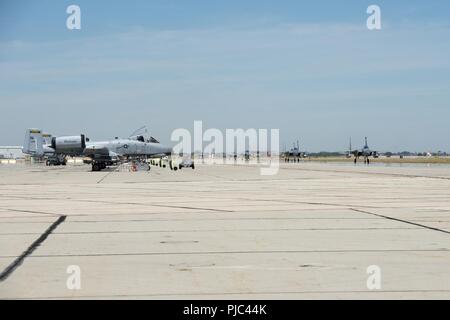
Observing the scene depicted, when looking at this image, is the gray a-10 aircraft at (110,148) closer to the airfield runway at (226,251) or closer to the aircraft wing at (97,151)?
the aircraft wing at (97,151)

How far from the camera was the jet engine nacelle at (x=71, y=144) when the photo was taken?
7038 centimetres

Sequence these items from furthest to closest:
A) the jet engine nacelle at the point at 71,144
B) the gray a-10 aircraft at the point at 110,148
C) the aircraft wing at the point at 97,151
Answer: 1. the jet engine nacelle at the point at 71,144
2. the gray a-10 aircraft at the point at 110,148
3. the aircraft wing at the point at 97,151

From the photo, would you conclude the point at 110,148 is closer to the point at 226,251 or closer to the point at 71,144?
the point at 71,144

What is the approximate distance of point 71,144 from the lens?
7038 cm

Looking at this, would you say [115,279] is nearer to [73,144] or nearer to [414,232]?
[414,232]

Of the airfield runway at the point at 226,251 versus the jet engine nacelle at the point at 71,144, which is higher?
the jet engine nacelle at the point at 71,144

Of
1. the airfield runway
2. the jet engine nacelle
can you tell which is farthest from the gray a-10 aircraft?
the airfield runway

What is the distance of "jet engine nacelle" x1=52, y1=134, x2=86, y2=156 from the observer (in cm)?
7038

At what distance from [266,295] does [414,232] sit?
647 centimetres

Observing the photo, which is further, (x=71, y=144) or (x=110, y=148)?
(x=71, y=144)

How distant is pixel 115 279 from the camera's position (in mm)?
8164

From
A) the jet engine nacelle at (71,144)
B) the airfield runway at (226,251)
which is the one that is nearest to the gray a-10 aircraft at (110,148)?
the jet engine nacelle at (71,144)

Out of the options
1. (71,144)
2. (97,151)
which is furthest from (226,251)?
(71,144)

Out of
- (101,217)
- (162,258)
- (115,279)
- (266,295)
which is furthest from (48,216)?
(266,295)
